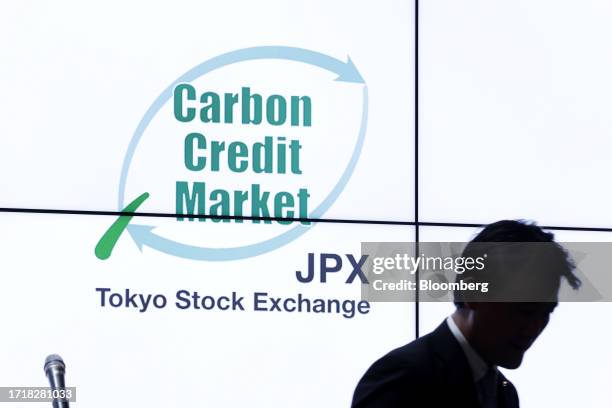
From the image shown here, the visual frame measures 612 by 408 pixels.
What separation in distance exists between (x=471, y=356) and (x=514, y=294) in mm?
226

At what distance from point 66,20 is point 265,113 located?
711 millimetres

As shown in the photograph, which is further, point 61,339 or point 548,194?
point 548,194

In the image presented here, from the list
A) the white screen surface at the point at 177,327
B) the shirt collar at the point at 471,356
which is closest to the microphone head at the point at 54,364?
the shirt collar at the point at 471,356

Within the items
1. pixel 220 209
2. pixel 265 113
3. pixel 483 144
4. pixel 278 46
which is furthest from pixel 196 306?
pixel 483 144

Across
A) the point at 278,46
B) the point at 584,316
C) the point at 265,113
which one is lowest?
the point at 584,316

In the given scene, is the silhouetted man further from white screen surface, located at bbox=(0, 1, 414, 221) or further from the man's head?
white screen surface, located at bbox=(0, 1, 414, 221)

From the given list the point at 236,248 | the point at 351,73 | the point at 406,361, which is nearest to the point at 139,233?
the point at 236,248

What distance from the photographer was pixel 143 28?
340 cm

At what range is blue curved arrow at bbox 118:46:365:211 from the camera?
3.35m

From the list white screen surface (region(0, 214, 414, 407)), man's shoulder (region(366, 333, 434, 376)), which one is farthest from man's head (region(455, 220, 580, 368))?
white screen surface (region(0, 214, 414, 407))

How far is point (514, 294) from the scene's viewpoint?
238cm

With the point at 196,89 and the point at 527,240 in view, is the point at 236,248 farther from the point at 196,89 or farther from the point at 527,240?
the point at 527,240

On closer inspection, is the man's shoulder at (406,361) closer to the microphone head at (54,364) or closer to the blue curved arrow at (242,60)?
the microphone head at (54,364)

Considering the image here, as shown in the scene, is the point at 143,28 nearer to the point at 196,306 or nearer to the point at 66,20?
the point at 66,20
